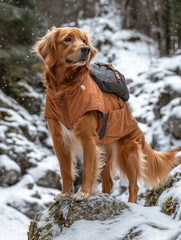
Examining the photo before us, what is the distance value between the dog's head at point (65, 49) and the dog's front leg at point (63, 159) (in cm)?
61

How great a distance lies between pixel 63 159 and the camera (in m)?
3.19

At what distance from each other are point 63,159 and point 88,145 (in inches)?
17.2

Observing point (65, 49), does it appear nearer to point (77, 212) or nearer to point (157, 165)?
point (77, 212)

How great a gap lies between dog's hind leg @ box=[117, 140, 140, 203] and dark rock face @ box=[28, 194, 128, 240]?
705 mm

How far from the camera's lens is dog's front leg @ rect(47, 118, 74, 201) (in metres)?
3.04

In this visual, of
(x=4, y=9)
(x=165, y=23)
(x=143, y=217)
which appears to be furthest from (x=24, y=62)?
(x=165, y=23)

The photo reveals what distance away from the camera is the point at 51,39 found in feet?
10.0

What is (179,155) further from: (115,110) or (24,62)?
(24,62)

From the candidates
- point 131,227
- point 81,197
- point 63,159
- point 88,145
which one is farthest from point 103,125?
point 131,227

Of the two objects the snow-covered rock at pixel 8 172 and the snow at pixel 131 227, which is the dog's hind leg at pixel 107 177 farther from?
the snow-covered rock at pixel 8 172

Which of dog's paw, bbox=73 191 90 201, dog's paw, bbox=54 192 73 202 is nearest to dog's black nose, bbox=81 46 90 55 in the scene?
dog's paw, bbox=73 191 90 201

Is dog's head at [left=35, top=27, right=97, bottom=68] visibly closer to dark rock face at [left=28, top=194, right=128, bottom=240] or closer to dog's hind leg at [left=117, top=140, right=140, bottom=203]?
dog's hind leg at [left=117, top=140, right=140, bottom=203]

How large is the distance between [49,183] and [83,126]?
15.8 feet

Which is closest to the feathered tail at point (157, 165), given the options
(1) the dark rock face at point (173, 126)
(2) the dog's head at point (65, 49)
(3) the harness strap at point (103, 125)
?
(3) the harness strap at point (103, 125)
